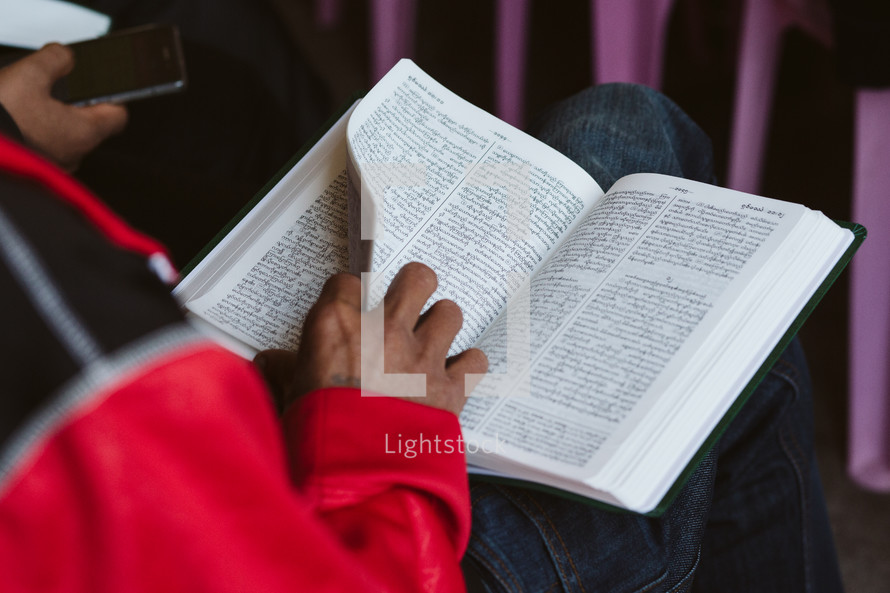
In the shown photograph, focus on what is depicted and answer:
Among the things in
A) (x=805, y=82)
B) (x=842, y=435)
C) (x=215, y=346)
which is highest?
(x=215, y=346)

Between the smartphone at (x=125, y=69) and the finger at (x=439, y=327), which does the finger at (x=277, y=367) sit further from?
the smartphone at (x=125, y=69)

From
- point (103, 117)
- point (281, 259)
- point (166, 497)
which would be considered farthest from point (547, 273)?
point (103, 117)

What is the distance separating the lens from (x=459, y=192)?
1.67 ft

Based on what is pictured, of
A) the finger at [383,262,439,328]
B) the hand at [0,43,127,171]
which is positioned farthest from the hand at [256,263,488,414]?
the hand at [0,43,127,171]

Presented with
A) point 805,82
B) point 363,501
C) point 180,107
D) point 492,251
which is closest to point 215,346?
point 363,501

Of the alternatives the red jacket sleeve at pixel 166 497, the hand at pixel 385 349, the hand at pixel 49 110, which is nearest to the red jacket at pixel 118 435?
the red jacket sleeve at pixel 166 497

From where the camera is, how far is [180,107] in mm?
881

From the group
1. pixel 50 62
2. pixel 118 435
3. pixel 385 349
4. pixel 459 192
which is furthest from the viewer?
pixel 50 62

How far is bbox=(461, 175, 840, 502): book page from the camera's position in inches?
16.2

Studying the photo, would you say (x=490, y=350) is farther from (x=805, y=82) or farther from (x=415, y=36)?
(x=415, y=36)

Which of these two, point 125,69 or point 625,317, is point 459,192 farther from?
point 125,69

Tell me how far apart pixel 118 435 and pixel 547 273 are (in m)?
0.32

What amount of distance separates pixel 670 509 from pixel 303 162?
330mm

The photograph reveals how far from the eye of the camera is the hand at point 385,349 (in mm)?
399
